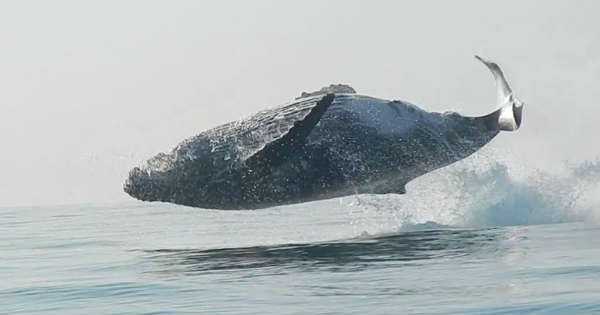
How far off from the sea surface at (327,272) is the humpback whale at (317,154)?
1030mm

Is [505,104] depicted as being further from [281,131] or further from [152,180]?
[152,180]

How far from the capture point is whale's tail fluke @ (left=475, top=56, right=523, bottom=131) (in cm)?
1897

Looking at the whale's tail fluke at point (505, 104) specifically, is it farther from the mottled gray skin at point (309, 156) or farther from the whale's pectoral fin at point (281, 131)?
the whale's pectoral fin at point (281, 131)

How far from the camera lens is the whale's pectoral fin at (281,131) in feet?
56.4

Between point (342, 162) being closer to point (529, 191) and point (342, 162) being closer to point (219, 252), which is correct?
point (219, 252)

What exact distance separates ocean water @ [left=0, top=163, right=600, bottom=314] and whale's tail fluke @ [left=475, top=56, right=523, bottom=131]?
6.26 feet

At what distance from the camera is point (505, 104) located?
63.8 feet

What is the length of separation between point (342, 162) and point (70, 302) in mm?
6044

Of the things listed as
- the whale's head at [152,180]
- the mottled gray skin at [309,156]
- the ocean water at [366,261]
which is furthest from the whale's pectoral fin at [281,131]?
the ocean water at [366,261]

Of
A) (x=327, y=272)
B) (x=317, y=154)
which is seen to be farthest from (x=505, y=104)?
(x=327, y=272)

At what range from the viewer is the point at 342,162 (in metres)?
18.7

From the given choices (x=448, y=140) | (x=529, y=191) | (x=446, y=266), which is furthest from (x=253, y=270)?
(x=529, y=191)

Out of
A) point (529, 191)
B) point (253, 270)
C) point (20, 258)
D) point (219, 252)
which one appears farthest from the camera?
point (529, 191)

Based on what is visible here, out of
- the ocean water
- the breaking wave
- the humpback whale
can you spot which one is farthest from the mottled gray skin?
the breaking wave
